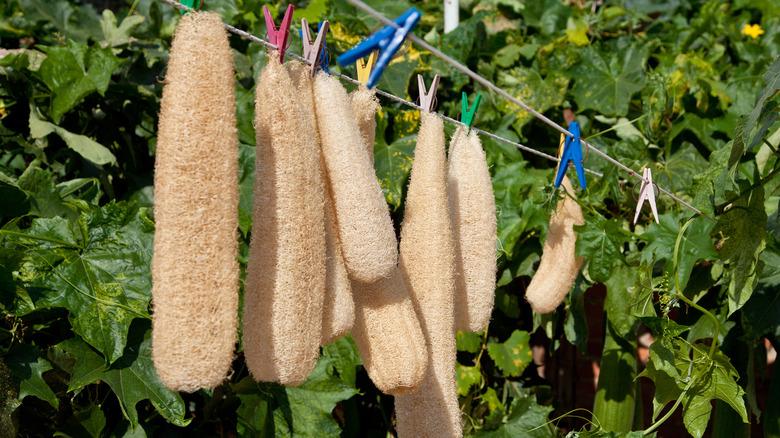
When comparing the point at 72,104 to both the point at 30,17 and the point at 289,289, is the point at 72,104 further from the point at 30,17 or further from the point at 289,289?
the point at 289,289

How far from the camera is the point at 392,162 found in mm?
1741

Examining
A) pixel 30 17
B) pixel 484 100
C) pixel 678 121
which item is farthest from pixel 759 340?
pixel 30 17

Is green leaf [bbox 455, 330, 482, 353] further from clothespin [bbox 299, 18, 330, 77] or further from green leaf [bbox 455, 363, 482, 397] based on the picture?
clothespin [bbox 299, 18, 330, 77]

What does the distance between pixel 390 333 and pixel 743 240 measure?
87 centimetres

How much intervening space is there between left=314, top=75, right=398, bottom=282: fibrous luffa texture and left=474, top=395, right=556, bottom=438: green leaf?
44.3 inches

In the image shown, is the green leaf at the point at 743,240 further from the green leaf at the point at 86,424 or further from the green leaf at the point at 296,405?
the green leaf at the point at 86,424

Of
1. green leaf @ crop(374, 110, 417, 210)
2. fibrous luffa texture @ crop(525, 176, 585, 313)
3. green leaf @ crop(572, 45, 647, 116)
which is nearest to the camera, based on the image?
fibrous luffa texture @ crop(525, 176, 585, 313)

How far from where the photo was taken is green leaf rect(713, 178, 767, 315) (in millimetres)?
1294

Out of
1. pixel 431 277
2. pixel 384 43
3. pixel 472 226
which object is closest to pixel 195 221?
pixel 384 43

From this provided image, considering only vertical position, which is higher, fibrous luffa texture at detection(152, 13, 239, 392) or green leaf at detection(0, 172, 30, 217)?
fibrous luffa texture at detection(152, 13, 239, 392)

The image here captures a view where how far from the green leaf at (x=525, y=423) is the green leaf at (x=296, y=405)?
1.72 feet

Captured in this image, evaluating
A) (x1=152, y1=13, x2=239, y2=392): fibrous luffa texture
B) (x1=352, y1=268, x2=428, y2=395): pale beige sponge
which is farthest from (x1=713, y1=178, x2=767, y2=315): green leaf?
(x1=152, y1=13, x2=239, y2=392): fibrous luffa texture

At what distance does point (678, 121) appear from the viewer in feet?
6.68

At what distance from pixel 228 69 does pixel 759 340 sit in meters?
1.64
